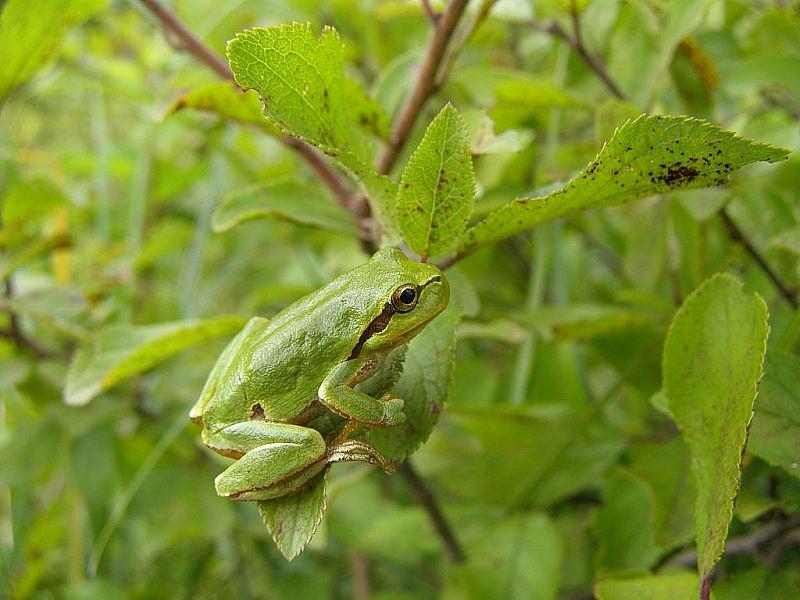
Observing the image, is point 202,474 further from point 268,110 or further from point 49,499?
point 268,110

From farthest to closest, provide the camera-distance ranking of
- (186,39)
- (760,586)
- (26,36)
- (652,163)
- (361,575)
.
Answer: (361,575)
(186,39)
(26,36)
(760,586)
(652,163)

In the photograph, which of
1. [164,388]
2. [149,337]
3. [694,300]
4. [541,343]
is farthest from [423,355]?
[164,388]

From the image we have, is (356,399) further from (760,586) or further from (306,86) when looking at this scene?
(760,586)

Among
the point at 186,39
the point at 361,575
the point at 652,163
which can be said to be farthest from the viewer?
the point at 361,575

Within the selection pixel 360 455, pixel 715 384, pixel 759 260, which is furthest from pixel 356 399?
pixel 759 260

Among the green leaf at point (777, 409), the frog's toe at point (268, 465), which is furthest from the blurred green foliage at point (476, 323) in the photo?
the frog's toe at point (268, 465)

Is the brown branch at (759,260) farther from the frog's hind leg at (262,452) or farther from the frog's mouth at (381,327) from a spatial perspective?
the frog's hind leg at (262,452)

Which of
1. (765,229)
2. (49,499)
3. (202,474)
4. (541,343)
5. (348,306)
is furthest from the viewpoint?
(49,499)
